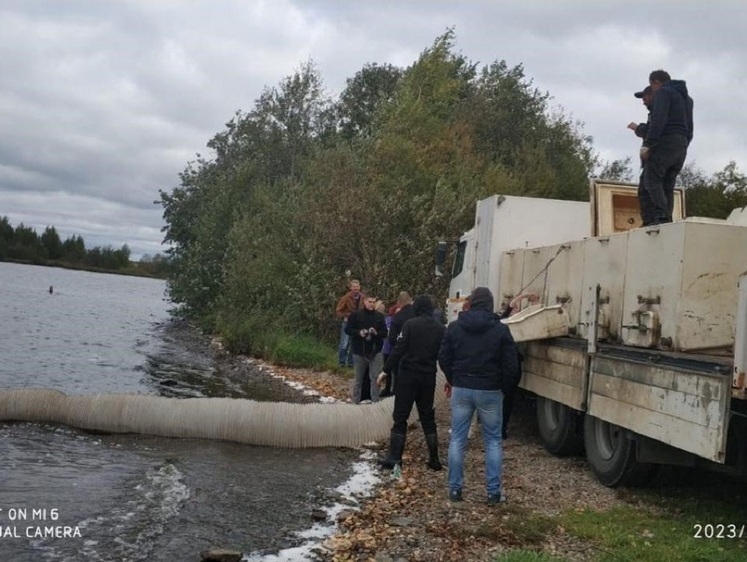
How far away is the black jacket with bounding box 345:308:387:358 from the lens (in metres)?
12.3

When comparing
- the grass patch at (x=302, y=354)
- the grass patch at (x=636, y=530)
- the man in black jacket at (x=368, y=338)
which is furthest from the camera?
the grass patch at (x=302, y=354)

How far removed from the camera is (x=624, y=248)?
767 centimetres

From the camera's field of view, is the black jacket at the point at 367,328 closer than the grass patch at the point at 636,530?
No

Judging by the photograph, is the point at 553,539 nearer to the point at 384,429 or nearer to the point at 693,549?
the point at 693,549

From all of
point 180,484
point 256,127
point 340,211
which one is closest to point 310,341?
point 340,211

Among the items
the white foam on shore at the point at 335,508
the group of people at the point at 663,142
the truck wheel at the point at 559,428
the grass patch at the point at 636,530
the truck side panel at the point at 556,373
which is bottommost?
the white foam on shore at the point at 335,508

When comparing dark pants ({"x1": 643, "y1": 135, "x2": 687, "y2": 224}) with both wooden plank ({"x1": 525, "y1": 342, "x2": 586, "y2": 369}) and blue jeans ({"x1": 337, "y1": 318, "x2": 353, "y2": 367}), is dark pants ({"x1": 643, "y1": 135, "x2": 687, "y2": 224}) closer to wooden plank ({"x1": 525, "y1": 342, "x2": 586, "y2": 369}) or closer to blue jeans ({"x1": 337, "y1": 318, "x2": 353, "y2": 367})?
wooden plank ({"x1": 525, "y1": 342, "x2": 586, "y2": 369})

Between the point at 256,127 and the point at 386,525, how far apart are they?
3590 centimetres

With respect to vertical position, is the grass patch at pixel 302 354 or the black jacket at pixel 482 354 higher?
the black jacket at pixel 482 354

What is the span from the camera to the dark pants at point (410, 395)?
8.95 metres

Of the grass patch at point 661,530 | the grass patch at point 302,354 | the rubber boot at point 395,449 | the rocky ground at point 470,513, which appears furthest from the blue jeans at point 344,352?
the grass patch at point 661,530

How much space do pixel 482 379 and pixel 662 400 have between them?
63.8 inches

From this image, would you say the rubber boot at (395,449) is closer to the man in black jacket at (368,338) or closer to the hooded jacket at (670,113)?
the man in black jacket at (368,338)

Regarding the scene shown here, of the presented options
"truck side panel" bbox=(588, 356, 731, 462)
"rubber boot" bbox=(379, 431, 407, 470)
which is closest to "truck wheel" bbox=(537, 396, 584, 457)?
"truck side panel" bbox=(588, 356, 731, 462)
